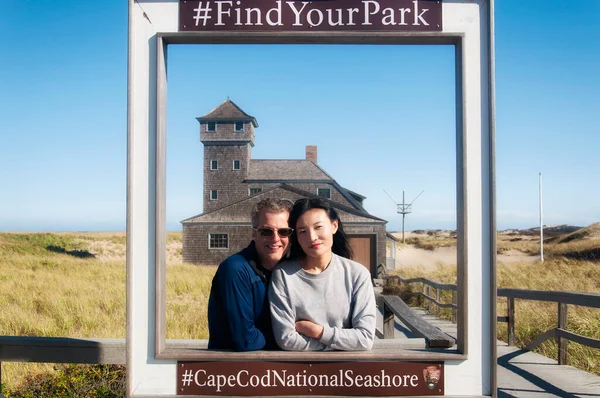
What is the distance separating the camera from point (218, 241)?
156 inches

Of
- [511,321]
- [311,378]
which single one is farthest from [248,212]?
[511,321]

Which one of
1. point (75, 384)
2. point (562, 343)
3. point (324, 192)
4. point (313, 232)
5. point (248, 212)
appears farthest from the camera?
point (562, 343)

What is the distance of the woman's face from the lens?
11.8 feet

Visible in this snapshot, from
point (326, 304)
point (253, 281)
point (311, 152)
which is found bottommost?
point (326, 304)

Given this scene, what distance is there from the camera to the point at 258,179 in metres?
4.23

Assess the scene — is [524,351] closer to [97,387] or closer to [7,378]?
[97,387]

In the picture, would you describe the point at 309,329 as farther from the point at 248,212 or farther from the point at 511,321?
the point at 511,321

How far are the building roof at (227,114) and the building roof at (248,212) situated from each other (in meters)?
0.60

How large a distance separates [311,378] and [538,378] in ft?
10.5

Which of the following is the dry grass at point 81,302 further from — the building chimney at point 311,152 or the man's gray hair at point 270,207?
the building chimney at point 311,152

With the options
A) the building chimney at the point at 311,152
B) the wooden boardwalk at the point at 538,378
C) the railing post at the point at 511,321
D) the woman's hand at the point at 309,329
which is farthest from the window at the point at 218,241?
the railing post at the point at 511,321

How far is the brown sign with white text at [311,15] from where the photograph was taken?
3707 mm

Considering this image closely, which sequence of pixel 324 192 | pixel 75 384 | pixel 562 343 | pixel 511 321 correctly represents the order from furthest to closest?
pixel 511 321 → pixel 562 343 → pixel 75 384 → pixel 324 192

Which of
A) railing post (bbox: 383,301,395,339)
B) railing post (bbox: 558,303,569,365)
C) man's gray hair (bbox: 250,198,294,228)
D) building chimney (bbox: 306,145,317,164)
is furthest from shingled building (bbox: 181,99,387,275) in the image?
railing post (bbox: 558,303,569,365)
